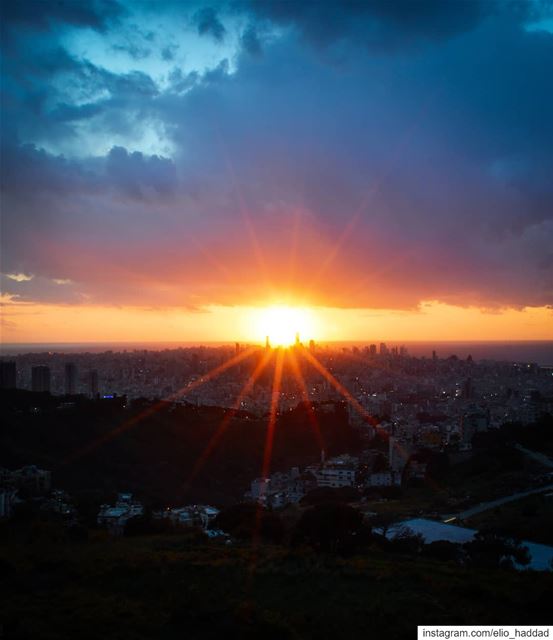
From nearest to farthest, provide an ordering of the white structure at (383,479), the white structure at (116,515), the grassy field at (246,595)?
the grassy field at (246,595) → the white structure at (116,515) → the white structure at (383,479)

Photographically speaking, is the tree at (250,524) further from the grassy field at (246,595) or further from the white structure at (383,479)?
the white structure at (383,479)

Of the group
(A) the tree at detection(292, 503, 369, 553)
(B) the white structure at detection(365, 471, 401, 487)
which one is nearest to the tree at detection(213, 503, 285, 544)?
(A) the tree at detection(292, 503, 369, 553)

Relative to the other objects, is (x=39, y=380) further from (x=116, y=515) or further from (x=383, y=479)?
(x=116, y=515)

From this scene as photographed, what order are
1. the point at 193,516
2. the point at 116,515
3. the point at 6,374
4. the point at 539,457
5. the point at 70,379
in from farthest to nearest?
the point at 70,379, the point at 6,374, the point at 539,457, the point at 193,516, the point at 116,515

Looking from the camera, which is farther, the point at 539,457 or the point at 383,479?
the point at 383,479

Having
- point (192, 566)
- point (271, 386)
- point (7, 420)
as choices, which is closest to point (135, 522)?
point (192, 566)

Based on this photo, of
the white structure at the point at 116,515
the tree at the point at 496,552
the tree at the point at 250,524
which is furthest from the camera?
the white structure at the point at 116,515

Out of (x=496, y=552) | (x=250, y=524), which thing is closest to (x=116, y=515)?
(x=250, y=524)

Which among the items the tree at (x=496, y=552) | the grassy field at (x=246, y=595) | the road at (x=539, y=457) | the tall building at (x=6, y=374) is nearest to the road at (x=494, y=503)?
the road at (x=539, y=457)

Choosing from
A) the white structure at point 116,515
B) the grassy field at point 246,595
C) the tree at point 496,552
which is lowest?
the white structure at point 116,515

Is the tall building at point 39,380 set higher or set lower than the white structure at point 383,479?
higher

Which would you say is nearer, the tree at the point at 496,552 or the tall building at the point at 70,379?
the tree at the point at 496,552
